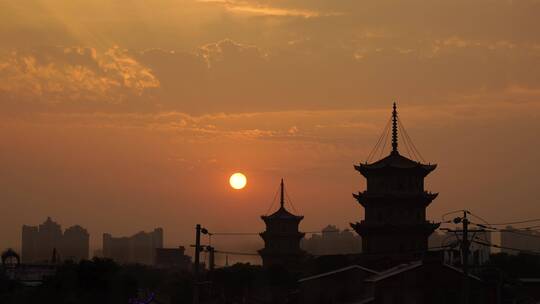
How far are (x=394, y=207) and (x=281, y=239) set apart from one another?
34.3 m

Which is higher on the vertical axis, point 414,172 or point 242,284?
point 414,172

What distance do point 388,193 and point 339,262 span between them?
9.03 metres

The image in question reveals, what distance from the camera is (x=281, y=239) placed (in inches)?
5007

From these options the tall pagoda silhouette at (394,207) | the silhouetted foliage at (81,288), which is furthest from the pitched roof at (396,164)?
the silhouetted foliage at (81,288)

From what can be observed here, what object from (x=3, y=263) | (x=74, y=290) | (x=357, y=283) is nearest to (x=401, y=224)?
(x=357, y=283)

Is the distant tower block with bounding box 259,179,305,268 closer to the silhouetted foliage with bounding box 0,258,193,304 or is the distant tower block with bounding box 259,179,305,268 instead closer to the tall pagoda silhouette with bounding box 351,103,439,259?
the tall pagoda silhouette with bounding box 351,103,439,259

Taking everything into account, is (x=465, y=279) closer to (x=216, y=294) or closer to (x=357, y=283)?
(x=357, y=283)

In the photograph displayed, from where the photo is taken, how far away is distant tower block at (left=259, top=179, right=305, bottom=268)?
413ft

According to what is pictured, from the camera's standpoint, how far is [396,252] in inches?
3671

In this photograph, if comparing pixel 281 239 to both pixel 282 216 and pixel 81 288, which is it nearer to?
pixel 282 216

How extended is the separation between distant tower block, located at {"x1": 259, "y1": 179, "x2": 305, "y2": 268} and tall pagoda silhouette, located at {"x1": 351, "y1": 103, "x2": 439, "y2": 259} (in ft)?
101

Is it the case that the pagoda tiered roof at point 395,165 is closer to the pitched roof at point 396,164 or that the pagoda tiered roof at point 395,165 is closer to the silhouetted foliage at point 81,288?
the pitched roof at point 396,164

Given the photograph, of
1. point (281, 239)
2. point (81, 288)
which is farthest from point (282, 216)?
point (81, 288)

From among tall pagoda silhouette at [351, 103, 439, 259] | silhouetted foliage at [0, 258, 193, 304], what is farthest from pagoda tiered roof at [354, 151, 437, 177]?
silhouetted foliage at [0, 258, 193, 304]
